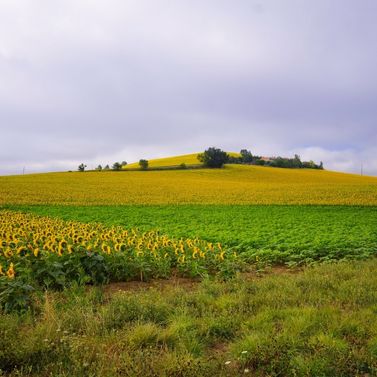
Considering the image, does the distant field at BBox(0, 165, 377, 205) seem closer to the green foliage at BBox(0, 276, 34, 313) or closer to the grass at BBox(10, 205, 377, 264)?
the grass at BBox(10, 205, 377, 264)

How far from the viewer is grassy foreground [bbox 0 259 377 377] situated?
13.7 feet

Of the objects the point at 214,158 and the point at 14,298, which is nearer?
the point at 14,298

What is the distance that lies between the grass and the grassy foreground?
511 centimetres

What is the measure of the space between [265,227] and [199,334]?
1464 cm

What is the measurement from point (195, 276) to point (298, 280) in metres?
2.62

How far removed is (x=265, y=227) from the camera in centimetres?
1934

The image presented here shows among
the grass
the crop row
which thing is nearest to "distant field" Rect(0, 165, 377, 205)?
the grass

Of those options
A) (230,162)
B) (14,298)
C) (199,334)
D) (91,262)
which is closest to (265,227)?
(91,262)

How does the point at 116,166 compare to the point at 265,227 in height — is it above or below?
above

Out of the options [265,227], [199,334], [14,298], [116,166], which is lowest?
Answer: [265,227]

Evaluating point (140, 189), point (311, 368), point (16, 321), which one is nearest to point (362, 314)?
point (311, 368)

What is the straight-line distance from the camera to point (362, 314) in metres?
5.72

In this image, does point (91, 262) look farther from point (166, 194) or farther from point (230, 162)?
point (230, 162)

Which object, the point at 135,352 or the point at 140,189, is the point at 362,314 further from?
the point at 140,189
